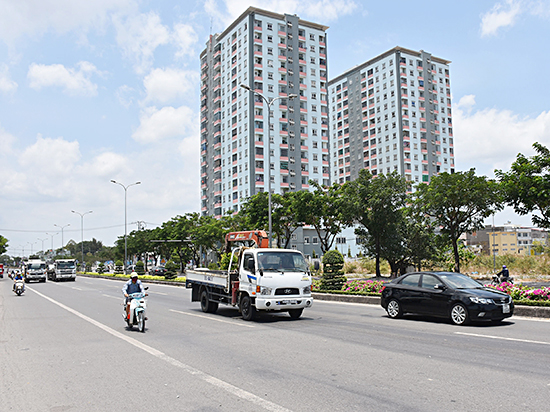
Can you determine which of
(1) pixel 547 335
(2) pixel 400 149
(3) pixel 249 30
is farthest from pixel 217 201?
(1) pixel 547 335

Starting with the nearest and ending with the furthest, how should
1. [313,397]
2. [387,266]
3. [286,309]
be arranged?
[313,397] < [286,309] < [387,266]

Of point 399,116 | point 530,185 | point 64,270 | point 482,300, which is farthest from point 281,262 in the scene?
point 399,116

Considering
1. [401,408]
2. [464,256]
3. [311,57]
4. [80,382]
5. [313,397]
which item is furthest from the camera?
[311,57]

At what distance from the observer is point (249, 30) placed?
81875mm

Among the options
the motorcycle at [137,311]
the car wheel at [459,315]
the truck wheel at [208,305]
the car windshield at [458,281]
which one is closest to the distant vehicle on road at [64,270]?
the truck wheel at [208,305]

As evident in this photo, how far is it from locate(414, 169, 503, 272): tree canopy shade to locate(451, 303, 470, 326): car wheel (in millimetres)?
22307

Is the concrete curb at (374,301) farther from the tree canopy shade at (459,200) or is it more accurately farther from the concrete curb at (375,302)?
the tree canopy shade at (459,200)

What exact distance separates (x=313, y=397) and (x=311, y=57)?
286 ft

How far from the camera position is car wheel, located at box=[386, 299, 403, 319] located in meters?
14.0

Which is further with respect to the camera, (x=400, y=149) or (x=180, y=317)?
(x=400, y=149)

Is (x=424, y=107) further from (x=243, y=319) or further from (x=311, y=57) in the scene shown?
(x=243, y=319)

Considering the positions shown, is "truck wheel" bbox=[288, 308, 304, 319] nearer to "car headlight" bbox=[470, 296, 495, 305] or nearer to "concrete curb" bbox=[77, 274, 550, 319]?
"car headlight" bbox=[470, 296, 495, 305]

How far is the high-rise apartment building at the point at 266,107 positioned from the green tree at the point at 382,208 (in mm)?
41027

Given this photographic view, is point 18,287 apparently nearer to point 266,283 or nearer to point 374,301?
point 374,301
